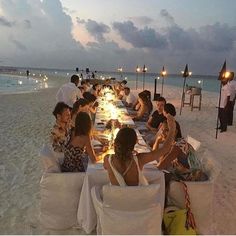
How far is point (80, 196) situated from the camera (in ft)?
12.0

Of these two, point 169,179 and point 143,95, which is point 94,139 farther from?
point 143,95

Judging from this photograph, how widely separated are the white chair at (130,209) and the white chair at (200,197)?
2.18 feet

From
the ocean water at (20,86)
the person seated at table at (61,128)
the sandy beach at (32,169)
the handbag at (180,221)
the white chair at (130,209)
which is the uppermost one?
the person seated at table at (61,128)

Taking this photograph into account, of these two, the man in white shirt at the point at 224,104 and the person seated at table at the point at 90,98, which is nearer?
the person seated at table at the point at 90,98


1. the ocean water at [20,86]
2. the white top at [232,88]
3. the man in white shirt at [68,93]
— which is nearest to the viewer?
the man in white shirt at [68,93]

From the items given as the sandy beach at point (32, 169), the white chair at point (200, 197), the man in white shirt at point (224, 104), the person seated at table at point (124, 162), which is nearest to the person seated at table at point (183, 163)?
the white chair at point (200, 197)

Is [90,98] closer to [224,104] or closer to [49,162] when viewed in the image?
[49,162]

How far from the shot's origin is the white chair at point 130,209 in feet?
9.77

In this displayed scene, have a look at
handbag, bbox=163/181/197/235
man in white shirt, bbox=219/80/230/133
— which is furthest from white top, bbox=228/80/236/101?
handbag, bbox=163/181/197/235

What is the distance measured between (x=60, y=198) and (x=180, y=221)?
1.41m

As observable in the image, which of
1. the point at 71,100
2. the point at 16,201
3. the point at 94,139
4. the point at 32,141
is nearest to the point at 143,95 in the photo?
the point at 71,100

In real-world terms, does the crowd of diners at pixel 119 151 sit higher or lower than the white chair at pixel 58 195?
higher

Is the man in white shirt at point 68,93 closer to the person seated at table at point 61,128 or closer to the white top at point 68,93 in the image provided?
the white top at point 68,93

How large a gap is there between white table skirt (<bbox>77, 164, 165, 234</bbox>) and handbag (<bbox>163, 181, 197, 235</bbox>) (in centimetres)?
18
